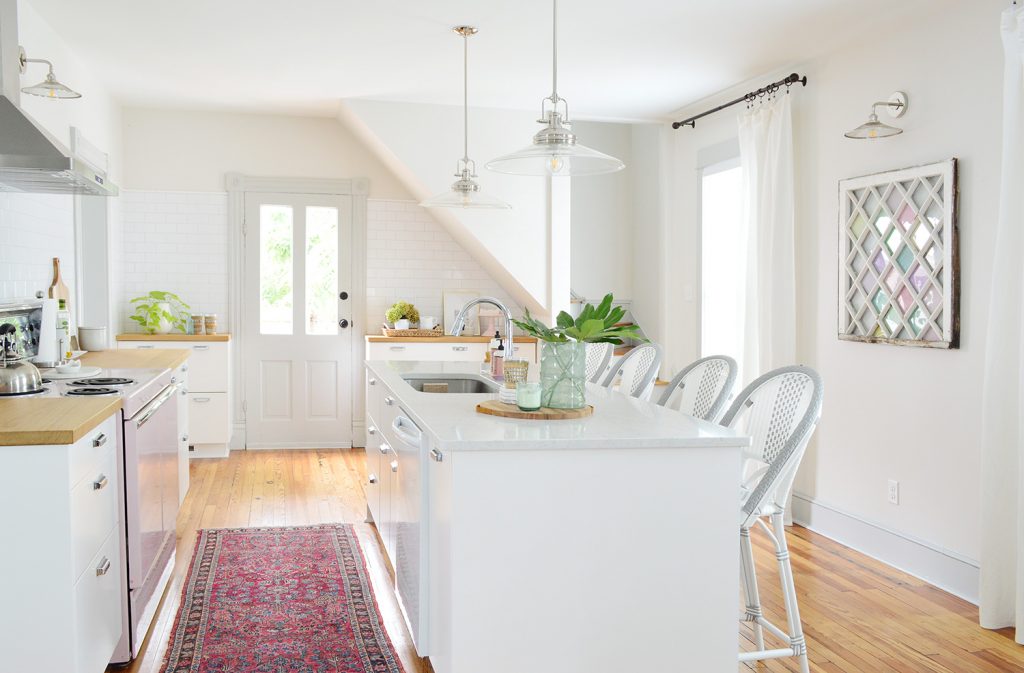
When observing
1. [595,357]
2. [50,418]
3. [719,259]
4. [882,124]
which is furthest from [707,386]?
[719,259]

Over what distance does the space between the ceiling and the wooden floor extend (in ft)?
8.36

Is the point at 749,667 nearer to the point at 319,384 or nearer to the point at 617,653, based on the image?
the point at 617,653

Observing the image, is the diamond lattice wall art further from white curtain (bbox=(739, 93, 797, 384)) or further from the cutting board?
the cutting board

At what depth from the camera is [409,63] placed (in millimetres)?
5008

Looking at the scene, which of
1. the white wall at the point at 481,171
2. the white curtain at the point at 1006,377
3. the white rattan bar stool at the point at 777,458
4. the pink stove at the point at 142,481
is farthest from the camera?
the white wall at the point at 481,171

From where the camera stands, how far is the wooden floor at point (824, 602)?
116 inches

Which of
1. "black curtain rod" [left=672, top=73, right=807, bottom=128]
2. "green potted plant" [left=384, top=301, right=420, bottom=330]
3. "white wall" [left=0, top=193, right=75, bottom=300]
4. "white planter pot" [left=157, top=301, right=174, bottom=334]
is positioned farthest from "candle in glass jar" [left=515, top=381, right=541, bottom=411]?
"white planter pot" [left=157, top=301, right=174, bottom=334]

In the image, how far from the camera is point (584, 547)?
2.34 m

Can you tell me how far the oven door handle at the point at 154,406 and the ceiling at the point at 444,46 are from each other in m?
1.80

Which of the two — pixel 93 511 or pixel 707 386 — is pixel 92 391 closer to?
pixel 93 511

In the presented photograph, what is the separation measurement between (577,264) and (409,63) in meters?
2.78

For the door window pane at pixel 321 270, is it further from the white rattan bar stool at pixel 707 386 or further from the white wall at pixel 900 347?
the white rattan bar stool at pixel 707 386

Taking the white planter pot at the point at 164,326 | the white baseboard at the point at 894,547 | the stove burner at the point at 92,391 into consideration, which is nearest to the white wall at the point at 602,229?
the white baseboard at the point at 894,547

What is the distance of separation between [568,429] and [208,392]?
177 inches
